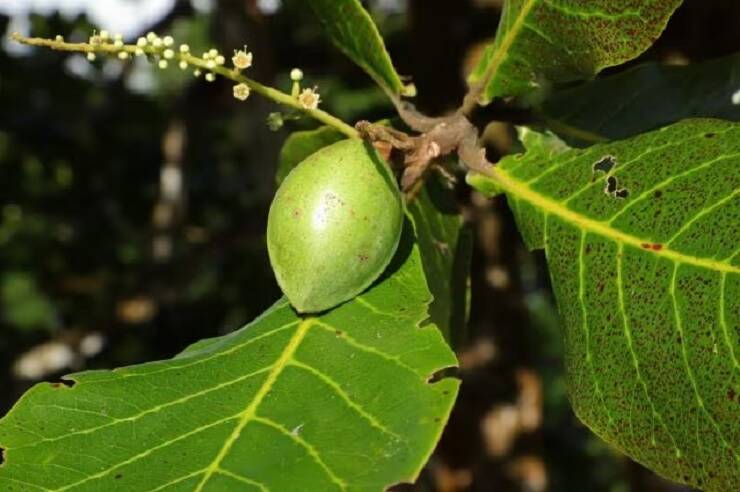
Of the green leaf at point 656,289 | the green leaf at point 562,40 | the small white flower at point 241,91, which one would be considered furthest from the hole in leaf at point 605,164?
the small white flower at point 241,91

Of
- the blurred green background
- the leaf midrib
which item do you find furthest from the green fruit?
the blurred green background

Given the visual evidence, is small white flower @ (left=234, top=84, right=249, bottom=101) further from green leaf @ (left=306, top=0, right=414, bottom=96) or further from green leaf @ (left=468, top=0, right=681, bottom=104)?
green leaf @ (left=468, top=0, right=681, bottom=104)

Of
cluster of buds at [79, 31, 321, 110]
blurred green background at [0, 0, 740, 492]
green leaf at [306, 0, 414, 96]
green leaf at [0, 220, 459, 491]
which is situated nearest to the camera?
green leaf at [0, 220, 459, 491]

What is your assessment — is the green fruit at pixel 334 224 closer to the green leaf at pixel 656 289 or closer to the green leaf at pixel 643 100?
the green leaf at pixel 656 289

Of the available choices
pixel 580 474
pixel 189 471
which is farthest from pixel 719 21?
pixel 580 474

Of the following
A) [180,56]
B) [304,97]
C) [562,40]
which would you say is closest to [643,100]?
[562,40]

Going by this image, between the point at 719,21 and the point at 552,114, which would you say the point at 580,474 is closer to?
the point at 719,21
